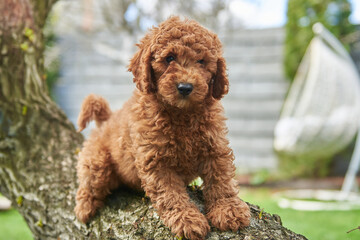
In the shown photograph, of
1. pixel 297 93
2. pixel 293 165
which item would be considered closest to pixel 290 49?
pixel 297 93

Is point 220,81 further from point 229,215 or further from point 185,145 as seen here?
point 229,215

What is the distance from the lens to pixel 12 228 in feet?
18.9

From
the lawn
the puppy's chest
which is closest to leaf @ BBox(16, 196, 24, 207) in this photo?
the puppy's chest

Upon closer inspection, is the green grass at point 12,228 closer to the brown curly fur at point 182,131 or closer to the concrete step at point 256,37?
the brown curly fur at point 182,131

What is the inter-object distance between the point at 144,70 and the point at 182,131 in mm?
481

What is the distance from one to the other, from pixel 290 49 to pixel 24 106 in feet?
26.5

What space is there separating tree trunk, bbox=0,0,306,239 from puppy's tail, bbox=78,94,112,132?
0.60 metres

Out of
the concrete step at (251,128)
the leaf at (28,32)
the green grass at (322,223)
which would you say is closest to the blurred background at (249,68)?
the concrete step at (251,128)

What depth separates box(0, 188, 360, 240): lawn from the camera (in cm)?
434

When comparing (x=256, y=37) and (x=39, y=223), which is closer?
(x=39, y=223)

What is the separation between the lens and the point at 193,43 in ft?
7.39

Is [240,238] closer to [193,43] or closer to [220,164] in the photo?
[220,164]

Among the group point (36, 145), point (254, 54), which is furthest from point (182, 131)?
point (254, 54)

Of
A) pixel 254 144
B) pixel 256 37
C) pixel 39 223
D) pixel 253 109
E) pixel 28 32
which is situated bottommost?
pixel 254 144
